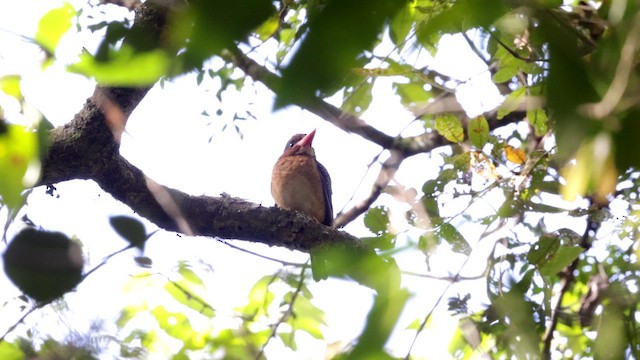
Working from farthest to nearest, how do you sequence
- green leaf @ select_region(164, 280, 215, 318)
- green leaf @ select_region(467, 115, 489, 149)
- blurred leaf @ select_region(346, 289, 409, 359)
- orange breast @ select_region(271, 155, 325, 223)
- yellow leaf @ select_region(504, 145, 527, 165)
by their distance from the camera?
orange breast @ select_region(271, 155, 325, 223) < yellow leaf @ select_region(504, 145, 527, 165) < green leaf @ select_region(467, 115, 489, 149) < green leaf @ select_region(164, 280, 215, 318) < blurred leaf @ select_region(346, 289, 409, 359)

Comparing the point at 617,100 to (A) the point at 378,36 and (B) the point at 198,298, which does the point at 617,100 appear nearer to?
(A) the point at 378,36

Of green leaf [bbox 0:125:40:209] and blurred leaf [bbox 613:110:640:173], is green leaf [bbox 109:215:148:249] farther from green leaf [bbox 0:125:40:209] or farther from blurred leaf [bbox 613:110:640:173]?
blurred leaf [bbox 613:110:640:173]

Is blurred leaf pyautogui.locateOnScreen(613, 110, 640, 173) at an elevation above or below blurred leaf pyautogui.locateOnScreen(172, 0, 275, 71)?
above

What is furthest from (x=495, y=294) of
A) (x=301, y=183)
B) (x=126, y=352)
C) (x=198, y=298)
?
(x=301, y=183)

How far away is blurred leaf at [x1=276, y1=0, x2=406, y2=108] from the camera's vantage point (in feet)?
1.60

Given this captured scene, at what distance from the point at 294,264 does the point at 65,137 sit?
1.27 meters

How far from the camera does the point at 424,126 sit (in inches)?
131

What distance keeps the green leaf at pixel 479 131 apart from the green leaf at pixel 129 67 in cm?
169

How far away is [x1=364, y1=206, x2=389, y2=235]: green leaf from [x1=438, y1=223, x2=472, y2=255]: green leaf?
199mm

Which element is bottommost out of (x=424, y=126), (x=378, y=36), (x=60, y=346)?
(x=60, y=346)

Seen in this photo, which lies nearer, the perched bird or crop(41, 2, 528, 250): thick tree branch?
crop(41, 2, 528, 250): thick tree branch

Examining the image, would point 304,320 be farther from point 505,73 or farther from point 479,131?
point 505,73

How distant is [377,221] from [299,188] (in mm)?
2273

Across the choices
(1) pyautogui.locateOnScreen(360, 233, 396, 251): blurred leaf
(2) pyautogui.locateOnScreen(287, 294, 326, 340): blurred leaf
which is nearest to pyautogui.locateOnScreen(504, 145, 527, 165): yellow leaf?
(1) pyautogui.locateOnScreen(360, 233, 396, 251): blurred leaf
